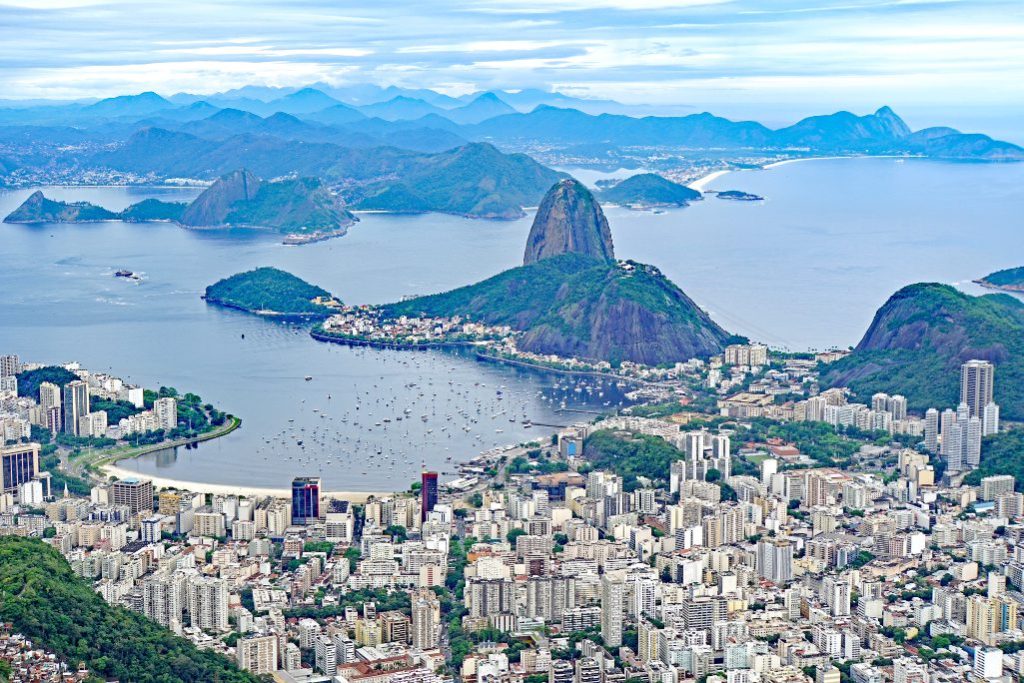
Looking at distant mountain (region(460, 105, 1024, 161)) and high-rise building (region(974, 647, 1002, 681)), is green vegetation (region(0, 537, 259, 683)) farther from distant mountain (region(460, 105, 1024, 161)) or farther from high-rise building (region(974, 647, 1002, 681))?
distant mountain (region(460, 105, 1024, 161))

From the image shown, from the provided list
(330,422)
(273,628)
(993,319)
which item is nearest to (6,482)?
(330,422)

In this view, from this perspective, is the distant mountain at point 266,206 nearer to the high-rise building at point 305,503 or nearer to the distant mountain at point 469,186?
the distant mountain at point 469,186

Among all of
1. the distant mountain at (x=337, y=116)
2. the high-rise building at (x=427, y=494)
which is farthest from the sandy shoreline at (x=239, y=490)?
the distant mountain at (x=337, y=116)

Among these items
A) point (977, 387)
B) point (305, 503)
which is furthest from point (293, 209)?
point (305, 503)

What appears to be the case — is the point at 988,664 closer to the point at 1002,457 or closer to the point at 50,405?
the point at 1002,457

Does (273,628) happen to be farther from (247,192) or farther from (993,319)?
(247,192)

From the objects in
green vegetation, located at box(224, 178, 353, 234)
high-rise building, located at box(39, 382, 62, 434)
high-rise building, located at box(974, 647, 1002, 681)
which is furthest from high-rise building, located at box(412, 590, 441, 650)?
green vegetation, located at box(224, 178, 353, 234)
